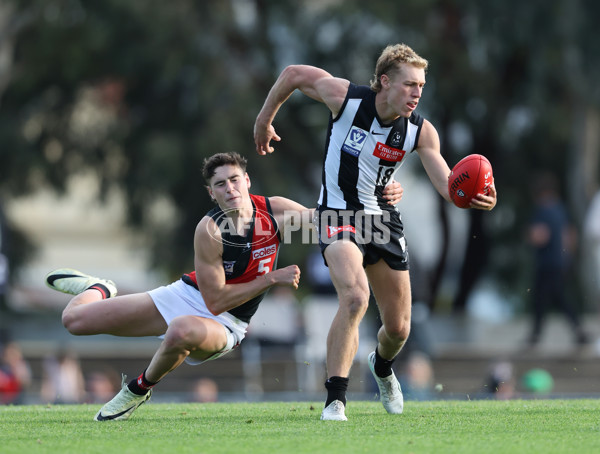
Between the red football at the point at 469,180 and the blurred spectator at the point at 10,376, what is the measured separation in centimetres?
676

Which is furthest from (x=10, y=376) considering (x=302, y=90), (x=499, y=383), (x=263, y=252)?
(x=302, y=90)

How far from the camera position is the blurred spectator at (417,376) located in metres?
11.4

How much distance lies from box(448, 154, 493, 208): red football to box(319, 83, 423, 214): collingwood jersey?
16.7 inches

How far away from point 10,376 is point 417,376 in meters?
4.84

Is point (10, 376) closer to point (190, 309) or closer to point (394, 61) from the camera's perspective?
point (190, 309)

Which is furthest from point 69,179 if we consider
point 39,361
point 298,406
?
point 298,406

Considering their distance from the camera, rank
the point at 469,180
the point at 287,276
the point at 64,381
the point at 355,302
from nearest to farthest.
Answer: the point at 287,276 < the point at 355,302 < the point at 469,180 < the point at 64,381

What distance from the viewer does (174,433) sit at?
5664 mm

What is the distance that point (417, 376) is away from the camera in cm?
1179

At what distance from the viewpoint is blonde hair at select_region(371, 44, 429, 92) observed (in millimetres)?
6406

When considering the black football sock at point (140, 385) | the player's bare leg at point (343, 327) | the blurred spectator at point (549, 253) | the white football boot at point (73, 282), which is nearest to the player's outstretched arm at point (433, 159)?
the player's bare leg at point (343, 327)

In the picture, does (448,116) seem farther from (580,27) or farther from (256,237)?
(256,237)

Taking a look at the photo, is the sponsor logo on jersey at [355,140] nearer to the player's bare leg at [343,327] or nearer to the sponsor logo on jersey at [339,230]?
the sponsor logo on jersey at [339,230]

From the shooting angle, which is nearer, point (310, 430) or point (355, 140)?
point (310, 430)
